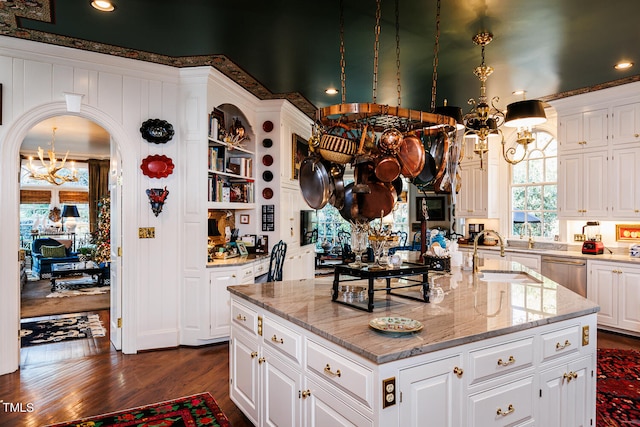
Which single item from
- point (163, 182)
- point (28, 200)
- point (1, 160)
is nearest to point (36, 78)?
point (1, 160)

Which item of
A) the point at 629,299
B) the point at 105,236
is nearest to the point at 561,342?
the point at 629,299

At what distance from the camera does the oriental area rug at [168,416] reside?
2574 mm

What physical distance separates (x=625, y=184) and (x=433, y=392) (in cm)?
456

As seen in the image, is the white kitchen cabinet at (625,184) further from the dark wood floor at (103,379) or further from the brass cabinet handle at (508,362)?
the brass cabinet handle at (508,362)

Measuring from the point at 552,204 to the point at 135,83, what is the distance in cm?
573

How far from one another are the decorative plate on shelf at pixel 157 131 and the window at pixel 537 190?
5133 mm

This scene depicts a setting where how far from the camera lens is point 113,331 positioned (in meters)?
4.13

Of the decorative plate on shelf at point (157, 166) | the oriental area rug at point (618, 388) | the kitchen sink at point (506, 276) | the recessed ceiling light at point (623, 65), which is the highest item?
the recessed ceiling light at point (623, 65)

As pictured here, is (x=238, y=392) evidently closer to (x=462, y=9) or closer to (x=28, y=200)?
(x=462, y=9)

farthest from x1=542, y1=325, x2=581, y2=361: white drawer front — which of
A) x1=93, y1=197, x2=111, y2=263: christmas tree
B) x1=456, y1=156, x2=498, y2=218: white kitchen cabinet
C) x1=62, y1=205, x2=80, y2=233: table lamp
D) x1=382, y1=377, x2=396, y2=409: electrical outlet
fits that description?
x1=62, y1=205, x2=80, y2=233: table lamp

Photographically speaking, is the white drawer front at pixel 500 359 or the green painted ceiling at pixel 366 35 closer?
the white drawer front at pixel 500 359

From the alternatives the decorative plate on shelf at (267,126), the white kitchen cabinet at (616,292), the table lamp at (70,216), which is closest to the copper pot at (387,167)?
the decorative plate on shelf at (267,126)

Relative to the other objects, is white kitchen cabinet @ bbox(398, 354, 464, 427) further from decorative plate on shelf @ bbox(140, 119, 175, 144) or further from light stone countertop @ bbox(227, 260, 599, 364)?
decorative plate on shelf @ bbox(140, 119, 175, 144)

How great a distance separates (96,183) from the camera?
985 cm
